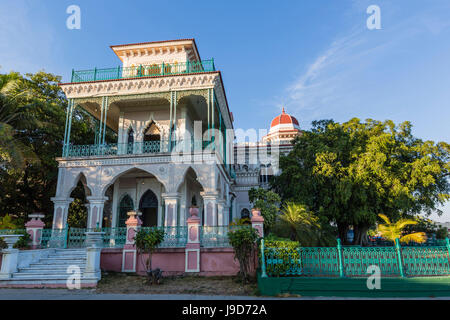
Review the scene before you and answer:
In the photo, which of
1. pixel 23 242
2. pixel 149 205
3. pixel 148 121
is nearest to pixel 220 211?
pixel 149 205

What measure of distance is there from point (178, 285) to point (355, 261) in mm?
4836

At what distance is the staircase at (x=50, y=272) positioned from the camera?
8578 millimetres

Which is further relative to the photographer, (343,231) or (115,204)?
(343,231)

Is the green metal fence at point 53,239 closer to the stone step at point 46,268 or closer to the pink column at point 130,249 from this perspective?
the stone step at point 46,268

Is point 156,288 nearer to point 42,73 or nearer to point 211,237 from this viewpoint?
point 211,237

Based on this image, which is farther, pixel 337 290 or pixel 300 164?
pixel 300 164

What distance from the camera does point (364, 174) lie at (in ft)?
49.1

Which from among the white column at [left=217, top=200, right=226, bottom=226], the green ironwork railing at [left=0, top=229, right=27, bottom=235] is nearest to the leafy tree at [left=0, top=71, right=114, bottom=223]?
the green ironwork railing at [left=0, top=229, right=27, bottom=235]

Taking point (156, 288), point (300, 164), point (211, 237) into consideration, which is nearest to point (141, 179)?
point (211, 237)

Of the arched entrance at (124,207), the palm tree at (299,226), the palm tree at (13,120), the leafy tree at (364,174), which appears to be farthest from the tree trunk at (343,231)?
the palm tree at (13,120)

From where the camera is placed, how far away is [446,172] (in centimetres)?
1652

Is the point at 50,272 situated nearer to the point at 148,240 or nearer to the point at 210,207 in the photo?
the point at 148,240

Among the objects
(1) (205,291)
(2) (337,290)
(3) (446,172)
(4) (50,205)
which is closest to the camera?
(2) (337,290)
